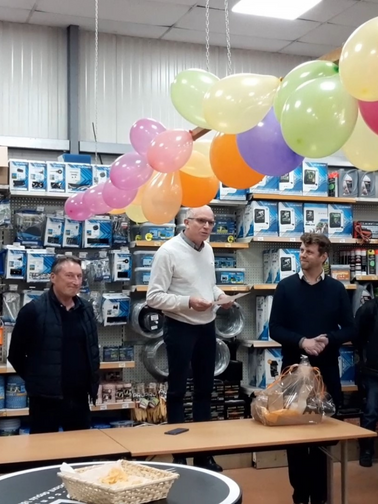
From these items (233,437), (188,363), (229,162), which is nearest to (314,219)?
(188,363)

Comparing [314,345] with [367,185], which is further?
[367,185]

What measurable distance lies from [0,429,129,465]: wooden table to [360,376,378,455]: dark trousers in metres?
3.01

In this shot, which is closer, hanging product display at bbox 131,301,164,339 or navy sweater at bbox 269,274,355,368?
navy sweater at bbox 269,274,355,368

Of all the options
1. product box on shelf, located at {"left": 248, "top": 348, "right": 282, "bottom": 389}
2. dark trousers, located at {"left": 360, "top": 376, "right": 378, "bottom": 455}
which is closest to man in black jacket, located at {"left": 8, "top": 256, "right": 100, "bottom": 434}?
product box on shelf, located at {"left": 248, "top": 348, "right": 282, "bottom": 389}

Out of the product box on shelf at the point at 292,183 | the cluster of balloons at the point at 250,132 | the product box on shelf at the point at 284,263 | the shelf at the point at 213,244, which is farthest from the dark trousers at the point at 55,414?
the product box on shelf at the point at 292,183

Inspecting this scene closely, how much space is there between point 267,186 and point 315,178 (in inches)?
19.4

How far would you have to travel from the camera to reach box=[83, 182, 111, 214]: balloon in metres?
3.93

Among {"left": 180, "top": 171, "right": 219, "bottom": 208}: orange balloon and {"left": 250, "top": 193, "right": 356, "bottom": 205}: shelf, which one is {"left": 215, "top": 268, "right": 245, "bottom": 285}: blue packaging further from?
{"left": 180, "top": 171, "right": 219, "bottom": 208}: orange balloon

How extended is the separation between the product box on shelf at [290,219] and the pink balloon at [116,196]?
8.15ft

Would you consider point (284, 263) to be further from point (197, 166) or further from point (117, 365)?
point (197, 166)

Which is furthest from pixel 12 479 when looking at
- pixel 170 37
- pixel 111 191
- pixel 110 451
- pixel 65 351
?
pixel 170 37

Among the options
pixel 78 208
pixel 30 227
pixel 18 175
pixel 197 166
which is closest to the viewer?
pixel 197 166

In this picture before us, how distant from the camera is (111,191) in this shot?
12.1 feet

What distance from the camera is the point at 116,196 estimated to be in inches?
145
